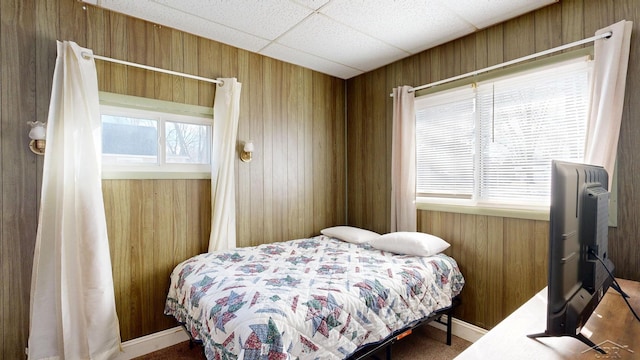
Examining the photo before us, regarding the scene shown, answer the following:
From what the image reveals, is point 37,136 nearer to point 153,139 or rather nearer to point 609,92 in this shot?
point 153,139

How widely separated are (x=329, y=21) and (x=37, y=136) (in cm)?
214

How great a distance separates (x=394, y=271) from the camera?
2.12 m

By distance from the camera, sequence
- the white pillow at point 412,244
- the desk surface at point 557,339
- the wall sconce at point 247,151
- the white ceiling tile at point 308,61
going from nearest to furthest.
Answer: the desk surface at point 557,339 < the white pillow at point 412,244 < the wall sconce at point 247,151 < the white ceiling tile at point 308,61

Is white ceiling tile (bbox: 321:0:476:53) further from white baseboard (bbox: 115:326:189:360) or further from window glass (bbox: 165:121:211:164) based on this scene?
white baseboard (bbox: 115:326:189:360)

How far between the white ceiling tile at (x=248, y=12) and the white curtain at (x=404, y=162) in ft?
4.10

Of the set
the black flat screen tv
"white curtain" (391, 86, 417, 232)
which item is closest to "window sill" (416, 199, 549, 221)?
"white curtain" (391, 86, 417, 232)

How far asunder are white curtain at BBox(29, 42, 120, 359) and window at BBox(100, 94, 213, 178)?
0.62 ft

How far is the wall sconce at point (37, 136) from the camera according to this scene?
76.1 inches

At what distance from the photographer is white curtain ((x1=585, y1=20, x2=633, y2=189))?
71.9 inches

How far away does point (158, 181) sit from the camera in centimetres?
249

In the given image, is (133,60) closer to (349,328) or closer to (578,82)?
(349,328)

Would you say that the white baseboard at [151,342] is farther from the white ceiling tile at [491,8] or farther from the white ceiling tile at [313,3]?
the white ceiling tile at [491,8]

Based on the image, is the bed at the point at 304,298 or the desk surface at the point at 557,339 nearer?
the desk surface at the point at 557,339

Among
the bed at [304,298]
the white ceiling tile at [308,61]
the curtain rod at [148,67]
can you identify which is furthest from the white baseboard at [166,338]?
the white ceiling tile at [308,61]
